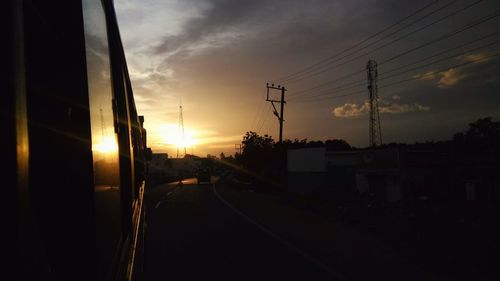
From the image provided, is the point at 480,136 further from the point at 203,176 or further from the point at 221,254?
the point at 221,254

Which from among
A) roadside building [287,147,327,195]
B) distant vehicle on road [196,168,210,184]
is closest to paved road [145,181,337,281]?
roadside building [287,147,327,195]

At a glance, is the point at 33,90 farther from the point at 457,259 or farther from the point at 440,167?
the point at 440,167

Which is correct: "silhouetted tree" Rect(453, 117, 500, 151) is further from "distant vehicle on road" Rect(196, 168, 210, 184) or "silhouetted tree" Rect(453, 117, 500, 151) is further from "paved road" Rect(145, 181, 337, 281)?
"paved road" Rect(145, 181, 337, 281)

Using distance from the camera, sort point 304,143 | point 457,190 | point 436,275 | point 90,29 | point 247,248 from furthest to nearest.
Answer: point 304,143 → point 457,190 → point 247,248 → point 436,275 → point 90,29

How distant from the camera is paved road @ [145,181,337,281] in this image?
9.02 metres

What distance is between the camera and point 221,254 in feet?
36.6

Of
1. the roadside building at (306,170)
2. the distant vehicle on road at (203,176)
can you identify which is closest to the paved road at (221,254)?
the roadside building at (306,170)

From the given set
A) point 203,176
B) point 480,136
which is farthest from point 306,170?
point 480,136

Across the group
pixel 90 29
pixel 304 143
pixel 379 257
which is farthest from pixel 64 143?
pixel 304 143

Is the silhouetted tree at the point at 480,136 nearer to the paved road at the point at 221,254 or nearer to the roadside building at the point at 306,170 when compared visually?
the roadside building at the point at 306,170

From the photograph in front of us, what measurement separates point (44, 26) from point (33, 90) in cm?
23

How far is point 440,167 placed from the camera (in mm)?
35500

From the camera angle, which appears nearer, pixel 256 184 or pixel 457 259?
pixel 457 259

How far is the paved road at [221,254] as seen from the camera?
9.02 m
